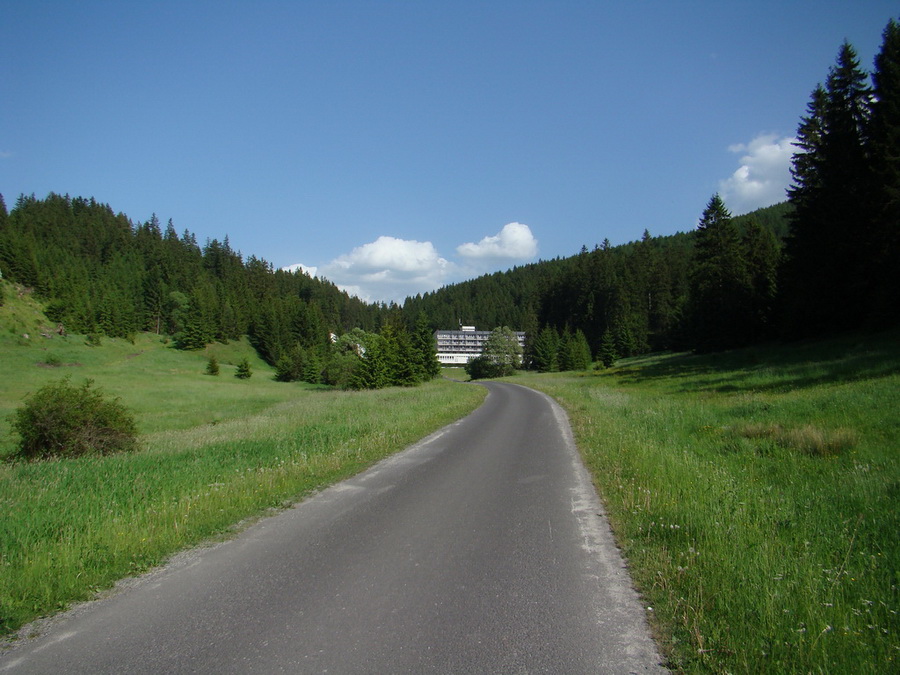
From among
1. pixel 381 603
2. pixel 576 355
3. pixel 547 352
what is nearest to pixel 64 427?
pixel 381 603

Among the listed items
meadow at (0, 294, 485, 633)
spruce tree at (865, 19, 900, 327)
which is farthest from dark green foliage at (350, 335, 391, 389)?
spruce tree at (865, 19, 900, 327)

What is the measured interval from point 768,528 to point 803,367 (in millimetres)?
24498

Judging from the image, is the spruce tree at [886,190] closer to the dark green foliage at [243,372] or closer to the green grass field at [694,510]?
the green grass field at [694,510]

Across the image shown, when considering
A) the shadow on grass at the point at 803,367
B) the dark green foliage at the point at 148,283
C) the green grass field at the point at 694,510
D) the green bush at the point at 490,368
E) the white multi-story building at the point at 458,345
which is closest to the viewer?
the green grass field at the point at 694,510

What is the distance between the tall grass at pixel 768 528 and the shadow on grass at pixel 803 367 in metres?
4.42

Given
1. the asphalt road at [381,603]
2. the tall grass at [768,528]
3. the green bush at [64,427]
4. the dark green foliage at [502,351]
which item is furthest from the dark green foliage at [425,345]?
the asphalt road at [381,603]

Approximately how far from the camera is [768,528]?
5785 mm

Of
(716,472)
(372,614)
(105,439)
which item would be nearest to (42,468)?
(105,439)

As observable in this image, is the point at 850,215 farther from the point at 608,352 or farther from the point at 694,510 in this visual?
the point at 608,352

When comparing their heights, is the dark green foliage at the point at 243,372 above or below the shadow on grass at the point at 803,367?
above

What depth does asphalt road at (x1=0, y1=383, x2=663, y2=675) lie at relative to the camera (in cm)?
354

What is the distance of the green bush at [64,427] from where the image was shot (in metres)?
15.1

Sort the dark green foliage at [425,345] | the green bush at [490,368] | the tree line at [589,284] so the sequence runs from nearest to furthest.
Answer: the tree line at [589,284], the dark green foliage at [425,345], the green bush at [490,368]

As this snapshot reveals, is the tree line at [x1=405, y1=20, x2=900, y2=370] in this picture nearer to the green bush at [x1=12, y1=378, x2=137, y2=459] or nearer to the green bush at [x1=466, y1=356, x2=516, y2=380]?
the green bush at [x1=466, y1=356, x2=516, y2=380]
